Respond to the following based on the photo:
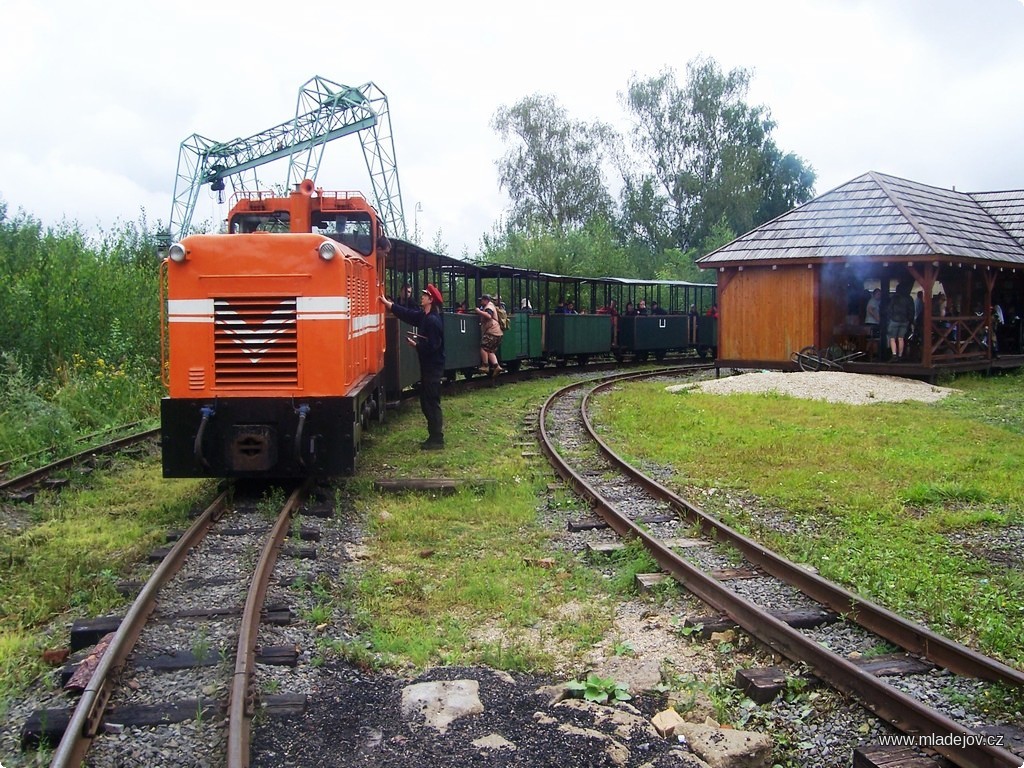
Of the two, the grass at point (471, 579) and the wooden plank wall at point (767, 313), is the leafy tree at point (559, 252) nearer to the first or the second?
the wooden plank wall at point (767, 313)

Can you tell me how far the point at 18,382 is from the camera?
46.4 feet

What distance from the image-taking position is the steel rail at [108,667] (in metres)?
3.79

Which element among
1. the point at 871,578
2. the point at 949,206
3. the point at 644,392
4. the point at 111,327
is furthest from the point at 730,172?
the point at 871,578

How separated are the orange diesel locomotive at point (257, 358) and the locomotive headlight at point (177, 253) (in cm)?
1

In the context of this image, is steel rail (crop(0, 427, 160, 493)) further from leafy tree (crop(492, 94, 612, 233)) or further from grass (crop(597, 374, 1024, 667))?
leafy tree (crop(492, 94, 612, 233))

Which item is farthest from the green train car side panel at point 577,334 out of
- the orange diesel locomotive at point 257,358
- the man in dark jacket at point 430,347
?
the orange diesel locomotive at point 257,358

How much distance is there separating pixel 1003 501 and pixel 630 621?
4.69m

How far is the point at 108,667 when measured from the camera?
4.50m

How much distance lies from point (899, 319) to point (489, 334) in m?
8.79

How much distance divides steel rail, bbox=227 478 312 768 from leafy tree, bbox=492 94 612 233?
4469 centimetres

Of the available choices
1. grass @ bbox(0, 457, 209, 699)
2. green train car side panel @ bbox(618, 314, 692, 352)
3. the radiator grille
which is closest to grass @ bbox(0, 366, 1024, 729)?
grass @ bbox(0, 457, 209, 699)

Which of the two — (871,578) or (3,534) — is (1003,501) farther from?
(3,534)

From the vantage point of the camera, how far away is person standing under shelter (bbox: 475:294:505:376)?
20406 millimetres

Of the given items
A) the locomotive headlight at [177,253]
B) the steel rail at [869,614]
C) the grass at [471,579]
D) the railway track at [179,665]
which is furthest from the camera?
the locomotive headlight at [177,253]
